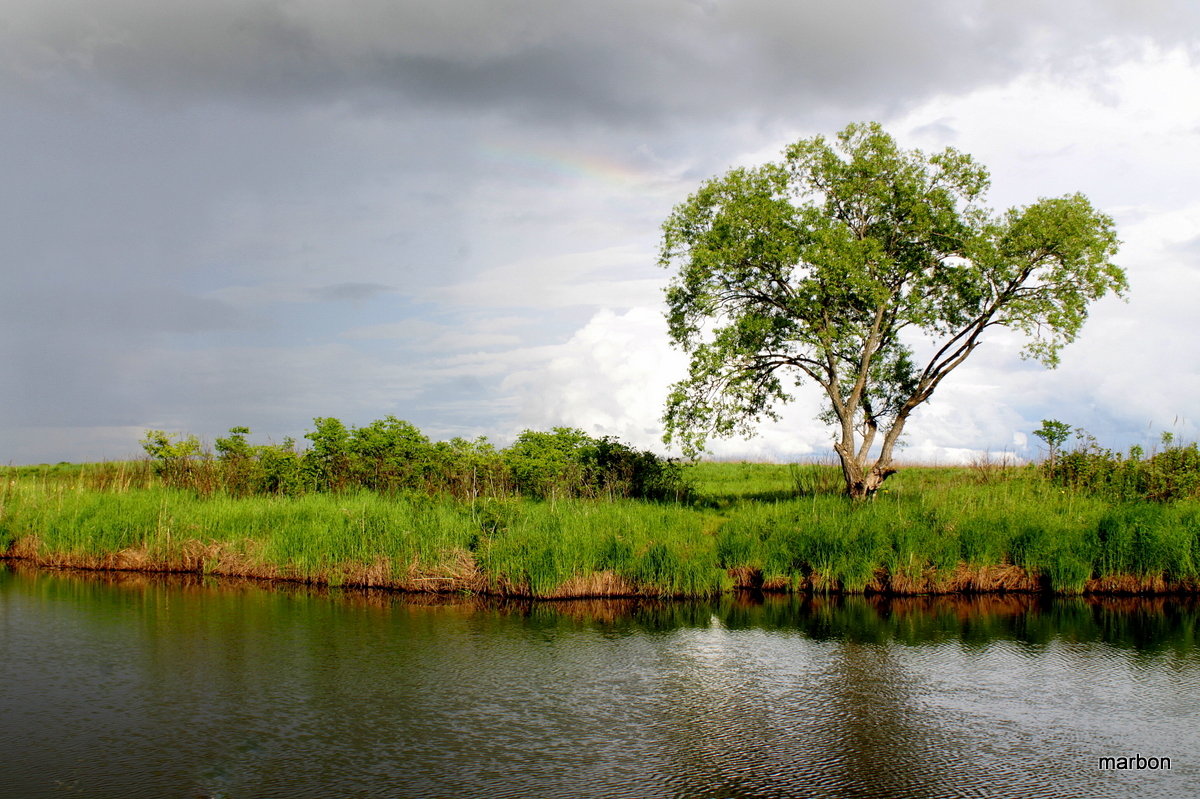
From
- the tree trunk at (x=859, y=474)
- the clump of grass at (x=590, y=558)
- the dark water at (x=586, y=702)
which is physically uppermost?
the tree trunk at (x=859, y=474)

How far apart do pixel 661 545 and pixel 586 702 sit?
27.3 ft

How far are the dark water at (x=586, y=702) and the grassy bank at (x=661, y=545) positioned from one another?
161cm

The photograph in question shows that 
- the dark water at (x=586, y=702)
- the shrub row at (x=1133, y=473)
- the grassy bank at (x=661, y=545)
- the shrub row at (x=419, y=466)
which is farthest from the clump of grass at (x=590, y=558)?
the shrub row at (x=1133, y=473)

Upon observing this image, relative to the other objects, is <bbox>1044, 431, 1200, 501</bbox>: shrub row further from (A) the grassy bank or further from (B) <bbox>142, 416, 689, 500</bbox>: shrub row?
(B) <bbox>142, 416, 689, 500</bbox>: shrub row

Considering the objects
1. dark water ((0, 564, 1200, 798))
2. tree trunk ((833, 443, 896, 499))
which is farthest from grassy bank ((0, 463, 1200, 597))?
tree trunk ((833, 443, 896, 499))

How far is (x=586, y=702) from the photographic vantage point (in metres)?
10.5

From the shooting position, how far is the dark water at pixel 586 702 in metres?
8.34

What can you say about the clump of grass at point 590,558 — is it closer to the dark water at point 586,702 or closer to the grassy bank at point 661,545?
the grassy bank at point 661,545

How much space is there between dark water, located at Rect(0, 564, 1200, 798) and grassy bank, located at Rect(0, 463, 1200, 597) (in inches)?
63.3

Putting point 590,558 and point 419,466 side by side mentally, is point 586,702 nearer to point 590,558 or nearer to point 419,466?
point 590,558

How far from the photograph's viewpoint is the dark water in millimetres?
8344

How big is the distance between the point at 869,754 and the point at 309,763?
5.89 meters

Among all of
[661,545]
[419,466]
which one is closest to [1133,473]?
[661,545]

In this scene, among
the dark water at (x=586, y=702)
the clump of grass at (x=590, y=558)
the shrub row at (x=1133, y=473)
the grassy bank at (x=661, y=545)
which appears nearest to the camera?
the dark water at (x=586, y=702)
